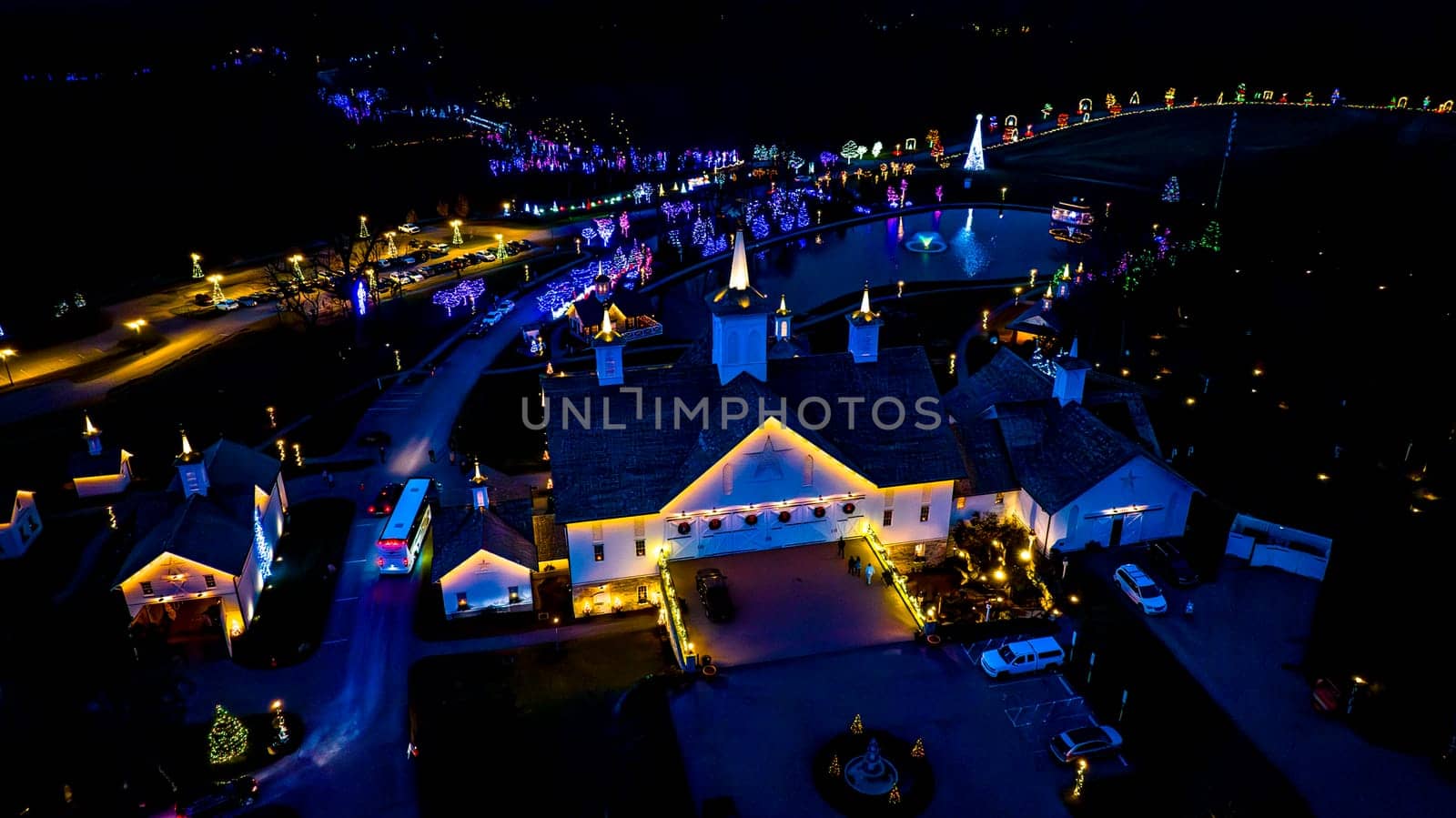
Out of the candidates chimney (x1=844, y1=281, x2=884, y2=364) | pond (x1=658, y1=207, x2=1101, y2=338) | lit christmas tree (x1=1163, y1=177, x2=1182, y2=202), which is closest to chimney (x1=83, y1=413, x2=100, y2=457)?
chimney (x1=844, y1=281, x2=884, y2=364)

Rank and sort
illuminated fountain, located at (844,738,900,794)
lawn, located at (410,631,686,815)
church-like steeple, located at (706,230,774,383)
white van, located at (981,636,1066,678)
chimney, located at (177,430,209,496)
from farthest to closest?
chimney, located at (177,430,209,496) < church-like steeple, located at (706,230,774,383) < white van, located at (981,636,1066,678) < lawn, located at (410,631,686,815) < illuminated fountain, located at (844,738,900,794)

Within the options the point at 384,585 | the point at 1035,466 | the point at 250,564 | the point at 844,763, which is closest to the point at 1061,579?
the point at 1035,466

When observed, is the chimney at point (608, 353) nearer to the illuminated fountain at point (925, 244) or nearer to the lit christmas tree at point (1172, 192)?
the illuminated fountain at point (925, 244)

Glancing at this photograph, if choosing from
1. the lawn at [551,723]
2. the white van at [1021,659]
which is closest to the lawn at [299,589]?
the lawn at [551,723]

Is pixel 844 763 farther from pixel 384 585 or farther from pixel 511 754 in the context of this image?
pixel 384 585

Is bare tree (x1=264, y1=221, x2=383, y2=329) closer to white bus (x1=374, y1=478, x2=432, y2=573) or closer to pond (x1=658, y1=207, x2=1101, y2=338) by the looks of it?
pond (x1=658, y1=207, x2=1101, y2=338)

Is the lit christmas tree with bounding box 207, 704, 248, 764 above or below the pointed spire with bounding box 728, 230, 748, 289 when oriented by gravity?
below
